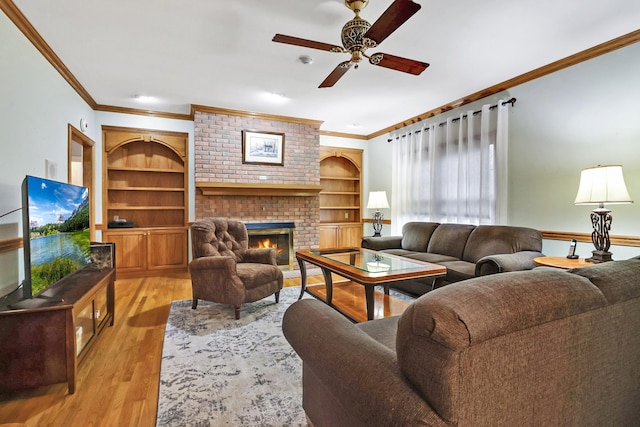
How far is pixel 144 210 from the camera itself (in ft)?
17.2

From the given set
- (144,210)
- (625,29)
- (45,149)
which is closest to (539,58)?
(625,29)

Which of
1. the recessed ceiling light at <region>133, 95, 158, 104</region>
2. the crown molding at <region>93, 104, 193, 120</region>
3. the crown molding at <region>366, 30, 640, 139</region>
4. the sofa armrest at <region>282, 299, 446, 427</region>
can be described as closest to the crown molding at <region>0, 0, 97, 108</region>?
the recessed ceiling light at <region>133, 95, 158, 104</region>

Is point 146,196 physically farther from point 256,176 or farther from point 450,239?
point 450,239

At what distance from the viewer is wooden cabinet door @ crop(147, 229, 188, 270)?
16.4 feet

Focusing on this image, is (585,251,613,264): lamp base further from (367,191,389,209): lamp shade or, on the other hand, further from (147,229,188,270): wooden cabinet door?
(147,229,188,270): wooden cabinet door

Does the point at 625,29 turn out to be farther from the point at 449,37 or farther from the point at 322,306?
the point at 322,306

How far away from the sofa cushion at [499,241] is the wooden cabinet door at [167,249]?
4197 millimetres

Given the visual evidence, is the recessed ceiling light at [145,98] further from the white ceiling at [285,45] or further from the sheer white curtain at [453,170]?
the sheer white curtain at [453,170]

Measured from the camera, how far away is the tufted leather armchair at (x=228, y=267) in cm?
303

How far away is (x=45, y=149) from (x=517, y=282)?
3.87 metres

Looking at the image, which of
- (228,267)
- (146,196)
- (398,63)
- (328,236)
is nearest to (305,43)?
(398,63)

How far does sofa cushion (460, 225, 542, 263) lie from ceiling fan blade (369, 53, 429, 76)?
201 cm

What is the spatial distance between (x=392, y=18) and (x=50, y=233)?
270cm

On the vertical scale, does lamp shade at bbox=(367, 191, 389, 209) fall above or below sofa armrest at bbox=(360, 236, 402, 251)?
above
